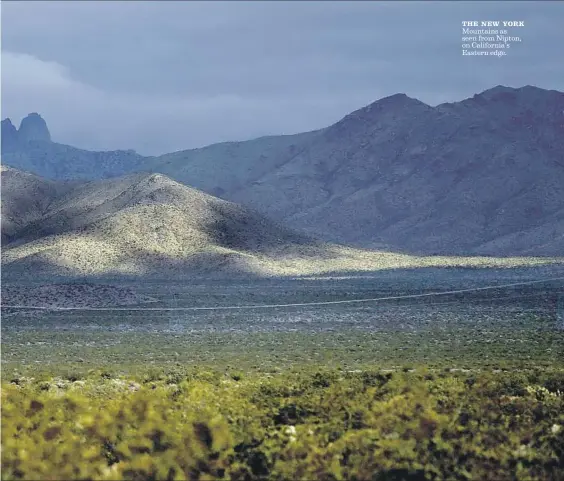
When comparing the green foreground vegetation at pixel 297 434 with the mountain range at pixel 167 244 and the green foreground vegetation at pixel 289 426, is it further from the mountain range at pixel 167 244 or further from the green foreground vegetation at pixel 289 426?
the mountain range at pixel 167 244

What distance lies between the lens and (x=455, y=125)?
164 meters

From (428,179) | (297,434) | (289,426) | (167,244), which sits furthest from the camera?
(428,179)

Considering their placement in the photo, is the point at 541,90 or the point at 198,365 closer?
the point at 198,365

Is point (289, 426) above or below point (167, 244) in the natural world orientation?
below

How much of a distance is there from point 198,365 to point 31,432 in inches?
502

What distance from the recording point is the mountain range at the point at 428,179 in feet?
408

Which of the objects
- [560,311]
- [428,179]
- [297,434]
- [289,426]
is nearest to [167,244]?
[560,311]

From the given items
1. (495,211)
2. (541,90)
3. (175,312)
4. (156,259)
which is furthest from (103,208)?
(541,90)

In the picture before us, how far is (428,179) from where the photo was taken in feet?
485

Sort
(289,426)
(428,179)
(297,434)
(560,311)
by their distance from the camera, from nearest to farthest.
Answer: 1. (297,434)
2. (289,426)
3. (560,311)
4. (428,179)

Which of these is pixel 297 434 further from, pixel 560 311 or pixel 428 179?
pixel 428 179

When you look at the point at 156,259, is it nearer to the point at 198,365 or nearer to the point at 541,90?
the point at 198,365

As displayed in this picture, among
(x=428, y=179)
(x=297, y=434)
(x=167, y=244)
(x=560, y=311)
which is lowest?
(x=560, y=311)

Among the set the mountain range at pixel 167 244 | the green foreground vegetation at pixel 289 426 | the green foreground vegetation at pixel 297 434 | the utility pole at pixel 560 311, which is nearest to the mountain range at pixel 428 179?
the mountain range at pixel 167 244
